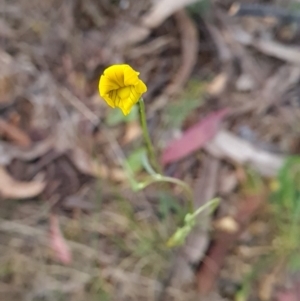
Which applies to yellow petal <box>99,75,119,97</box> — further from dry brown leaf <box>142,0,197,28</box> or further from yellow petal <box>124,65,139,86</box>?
dry brown leaf <box>142,0,197,28</box>

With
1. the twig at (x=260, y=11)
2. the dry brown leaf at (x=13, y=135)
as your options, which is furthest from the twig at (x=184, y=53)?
the dry brown leaf at (x=13, y=135)

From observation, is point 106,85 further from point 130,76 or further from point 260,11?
point 260,11

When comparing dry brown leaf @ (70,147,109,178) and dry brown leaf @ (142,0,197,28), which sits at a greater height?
dry brown leaf @ (142,0,197,28)

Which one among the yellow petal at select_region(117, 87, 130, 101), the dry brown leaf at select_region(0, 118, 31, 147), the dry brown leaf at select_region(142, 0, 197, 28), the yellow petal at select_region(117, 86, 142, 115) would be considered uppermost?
the dry brown leaf at select_region(142, 0, 197, 28)

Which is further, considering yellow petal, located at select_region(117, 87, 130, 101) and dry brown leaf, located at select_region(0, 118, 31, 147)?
dry brown leaf, located at select_region(0, 118, 31, 147)

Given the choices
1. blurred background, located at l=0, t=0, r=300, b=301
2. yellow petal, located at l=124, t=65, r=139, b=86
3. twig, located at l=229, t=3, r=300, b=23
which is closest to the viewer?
yellow petal, located at l=124, t=65, r=139, b=86

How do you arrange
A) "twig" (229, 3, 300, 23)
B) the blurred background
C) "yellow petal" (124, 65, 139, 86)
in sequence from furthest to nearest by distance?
1. "twig" (229, 3, 300, 23)
2. the blurred background
3. "yellow petal" (124, 65, 139, 86)

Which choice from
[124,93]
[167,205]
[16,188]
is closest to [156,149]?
[167,205]

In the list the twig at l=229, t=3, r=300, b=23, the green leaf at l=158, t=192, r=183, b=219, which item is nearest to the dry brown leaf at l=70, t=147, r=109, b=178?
the green leaf at l=158, t=192, r=183, b=219
